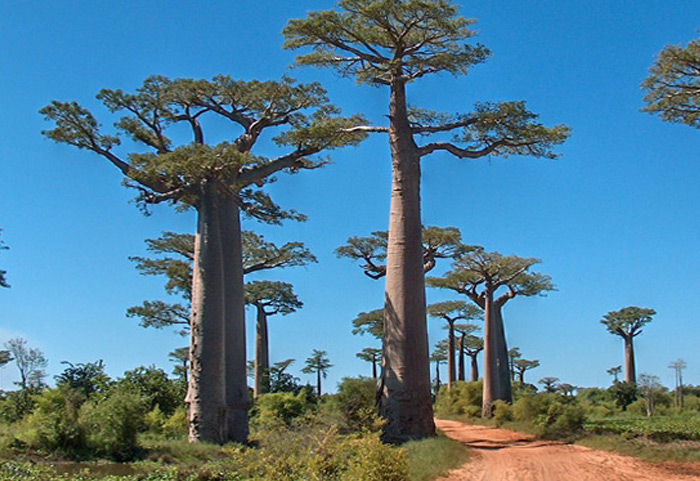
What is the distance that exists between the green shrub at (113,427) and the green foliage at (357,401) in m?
3.48

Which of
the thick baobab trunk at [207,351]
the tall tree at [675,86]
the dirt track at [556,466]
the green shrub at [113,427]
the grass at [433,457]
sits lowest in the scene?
the dirt track at [556,466]

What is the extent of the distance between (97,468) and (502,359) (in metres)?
14.6

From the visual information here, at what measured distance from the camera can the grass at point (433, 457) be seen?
870 cm

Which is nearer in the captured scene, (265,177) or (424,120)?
(424,120)

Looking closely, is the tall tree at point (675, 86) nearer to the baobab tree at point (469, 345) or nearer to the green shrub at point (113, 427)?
the green shrub at point (113, 427)

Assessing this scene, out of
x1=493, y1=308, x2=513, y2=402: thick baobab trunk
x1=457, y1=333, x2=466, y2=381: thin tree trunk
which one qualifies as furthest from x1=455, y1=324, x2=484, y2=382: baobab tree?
x1=493, y1=308, x2=513, y2=402: thick baobab trunk

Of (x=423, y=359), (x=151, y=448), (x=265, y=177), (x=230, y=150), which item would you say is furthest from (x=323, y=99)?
(x=151, y=448)

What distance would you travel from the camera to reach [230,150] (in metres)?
13.8

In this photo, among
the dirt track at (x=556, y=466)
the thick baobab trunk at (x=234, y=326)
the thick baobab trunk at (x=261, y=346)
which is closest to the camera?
the dirt track at (x=556, y=466)

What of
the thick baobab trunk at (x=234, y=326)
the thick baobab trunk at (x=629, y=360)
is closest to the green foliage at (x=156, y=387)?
the thick baobab trunk at (x=234, y=326)

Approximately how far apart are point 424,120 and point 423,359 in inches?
177

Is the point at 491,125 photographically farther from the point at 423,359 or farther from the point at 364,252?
the point at 364,252

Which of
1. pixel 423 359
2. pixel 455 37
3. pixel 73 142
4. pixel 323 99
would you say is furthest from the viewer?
pixel 323 99

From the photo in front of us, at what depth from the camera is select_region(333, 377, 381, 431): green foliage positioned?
39.3 ft
